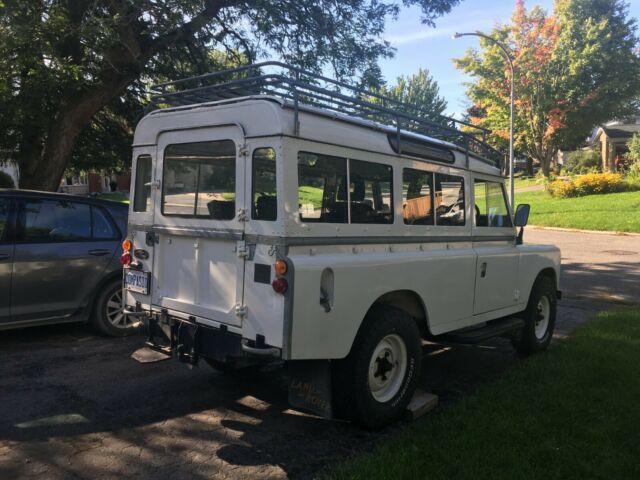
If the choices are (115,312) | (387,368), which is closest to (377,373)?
(387,368)

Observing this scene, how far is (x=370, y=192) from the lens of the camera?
4199 millimetres

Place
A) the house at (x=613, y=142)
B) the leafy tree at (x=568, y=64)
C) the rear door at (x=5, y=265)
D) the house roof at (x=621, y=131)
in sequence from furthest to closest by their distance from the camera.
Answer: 1. the house roof at (x=621, y=131)
2. the house at (x=613, y=142)
3. the leafy tree at (x=568, y=64)
4. the rear door at (x=5, y=265)

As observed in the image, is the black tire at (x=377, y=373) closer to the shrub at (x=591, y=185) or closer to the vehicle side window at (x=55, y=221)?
the vehicle side window at (x=55, y=221)

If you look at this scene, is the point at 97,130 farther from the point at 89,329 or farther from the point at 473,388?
the point at 473,388

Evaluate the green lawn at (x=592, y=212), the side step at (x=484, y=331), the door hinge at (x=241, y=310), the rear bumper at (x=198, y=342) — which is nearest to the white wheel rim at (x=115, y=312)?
the rear bumper at (x=198, y=342)

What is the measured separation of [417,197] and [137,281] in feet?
8.13

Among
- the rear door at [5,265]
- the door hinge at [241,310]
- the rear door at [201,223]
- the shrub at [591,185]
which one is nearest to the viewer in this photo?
the door hinge at [241,310]

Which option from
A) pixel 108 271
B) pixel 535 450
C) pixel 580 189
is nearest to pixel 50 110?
pixel 108 271

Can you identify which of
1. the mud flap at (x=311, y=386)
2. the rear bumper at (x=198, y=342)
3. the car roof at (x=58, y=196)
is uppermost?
the car roof at (x=58, y=196)

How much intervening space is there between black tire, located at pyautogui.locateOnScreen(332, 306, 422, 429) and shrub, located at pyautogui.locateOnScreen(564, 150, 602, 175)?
38.2 m

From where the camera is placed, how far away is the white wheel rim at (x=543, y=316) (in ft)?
20.3

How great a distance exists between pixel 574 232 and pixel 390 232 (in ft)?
57.6

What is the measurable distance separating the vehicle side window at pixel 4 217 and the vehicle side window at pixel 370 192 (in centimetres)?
377

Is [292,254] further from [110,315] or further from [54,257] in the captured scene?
[110,315]
